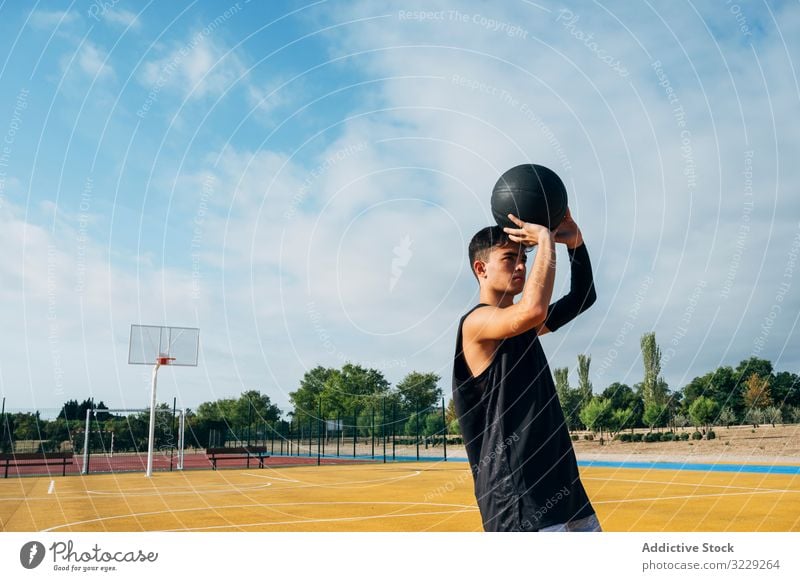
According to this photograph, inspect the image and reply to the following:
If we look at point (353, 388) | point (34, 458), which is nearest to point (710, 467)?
point (34, 458)

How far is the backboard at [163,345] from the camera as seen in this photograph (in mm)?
25547

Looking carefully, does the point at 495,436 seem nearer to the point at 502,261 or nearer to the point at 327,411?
the point at 502,261

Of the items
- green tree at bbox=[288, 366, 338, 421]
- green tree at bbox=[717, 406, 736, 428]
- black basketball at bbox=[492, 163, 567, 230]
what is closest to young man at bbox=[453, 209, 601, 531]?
black basketball at bbox=[492, 163, 567, 230]

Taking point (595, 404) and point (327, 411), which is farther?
point (327, 411)

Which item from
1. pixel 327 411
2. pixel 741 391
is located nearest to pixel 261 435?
pixel 327 411

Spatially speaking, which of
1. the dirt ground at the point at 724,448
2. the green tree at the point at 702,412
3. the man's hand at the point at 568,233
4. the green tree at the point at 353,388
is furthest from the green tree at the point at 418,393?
the man's hand at the point at 568,233

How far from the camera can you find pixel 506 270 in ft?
12.2

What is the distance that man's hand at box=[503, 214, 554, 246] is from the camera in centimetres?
345

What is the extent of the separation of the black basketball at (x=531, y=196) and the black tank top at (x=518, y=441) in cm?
90

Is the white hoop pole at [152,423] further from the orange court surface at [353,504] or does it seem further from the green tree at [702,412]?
the green tree at [702,412]

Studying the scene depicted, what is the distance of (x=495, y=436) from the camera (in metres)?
3.38

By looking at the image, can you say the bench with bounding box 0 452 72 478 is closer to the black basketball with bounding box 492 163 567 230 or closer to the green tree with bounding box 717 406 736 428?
the black basketball with bounding box 492 163 567 230

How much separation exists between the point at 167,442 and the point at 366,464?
22.1 meters

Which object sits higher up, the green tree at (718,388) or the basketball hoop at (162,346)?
the basketball hoop at (162,346)
